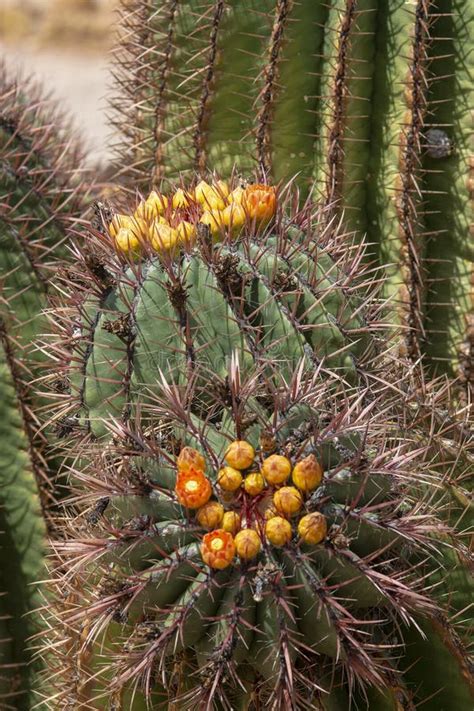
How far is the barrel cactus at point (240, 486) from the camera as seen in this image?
1.49 meters

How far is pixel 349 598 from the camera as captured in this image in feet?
4.99

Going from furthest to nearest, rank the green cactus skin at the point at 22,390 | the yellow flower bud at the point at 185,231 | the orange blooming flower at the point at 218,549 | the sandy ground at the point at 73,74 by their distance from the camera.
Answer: the sandy ground at the point at 73,74 < the green cactus skin at the point at 22,390 < the yellow flower bud at the point at 185,231 < the orange blooming flower at the point at 218,549

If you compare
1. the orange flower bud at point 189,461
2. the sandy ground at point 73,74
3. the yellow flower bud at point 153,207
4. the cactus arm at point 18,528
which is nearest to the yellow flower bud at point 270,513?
the orange flower bud at point 189,461


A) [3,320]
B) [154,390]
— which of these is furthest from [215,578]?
[3,320]

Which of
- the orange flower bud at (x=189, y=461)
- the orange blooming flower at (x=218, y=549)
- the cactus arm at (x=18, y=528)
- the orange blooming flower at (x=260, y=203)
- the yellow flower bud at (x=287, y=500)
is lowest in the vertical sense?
the cactus arm at (x=18, y=528)

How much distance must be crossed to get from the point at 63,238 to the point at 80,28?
764 cm

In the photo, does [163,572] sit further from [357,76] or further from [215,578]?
[357,76]

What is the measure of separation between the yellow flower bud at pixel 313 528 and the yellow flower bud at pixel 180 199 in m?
0.74

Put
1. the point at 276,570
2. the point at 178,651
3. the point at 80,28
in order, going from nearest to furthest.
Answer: the point at 276,570, the point at 178,651, the point at 80,28

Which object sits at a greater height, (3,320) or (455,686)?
(3,320)

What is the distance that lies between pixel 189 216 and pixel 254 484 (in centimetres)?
61

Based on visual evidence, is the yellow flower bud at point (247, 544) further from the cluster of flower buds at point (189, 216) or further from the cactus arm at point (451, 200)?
the cactus arm at point (451, 200)

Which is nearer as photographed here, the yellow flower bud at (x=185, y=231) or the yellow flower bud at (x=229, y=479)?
the yellow flower bud at (x=229, y=479)

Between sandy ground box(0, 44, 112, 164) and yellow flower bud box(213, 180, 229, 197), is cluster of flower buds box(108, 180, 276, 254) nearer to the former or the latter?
yellow flower bud box(213, 180, 229, 197)
